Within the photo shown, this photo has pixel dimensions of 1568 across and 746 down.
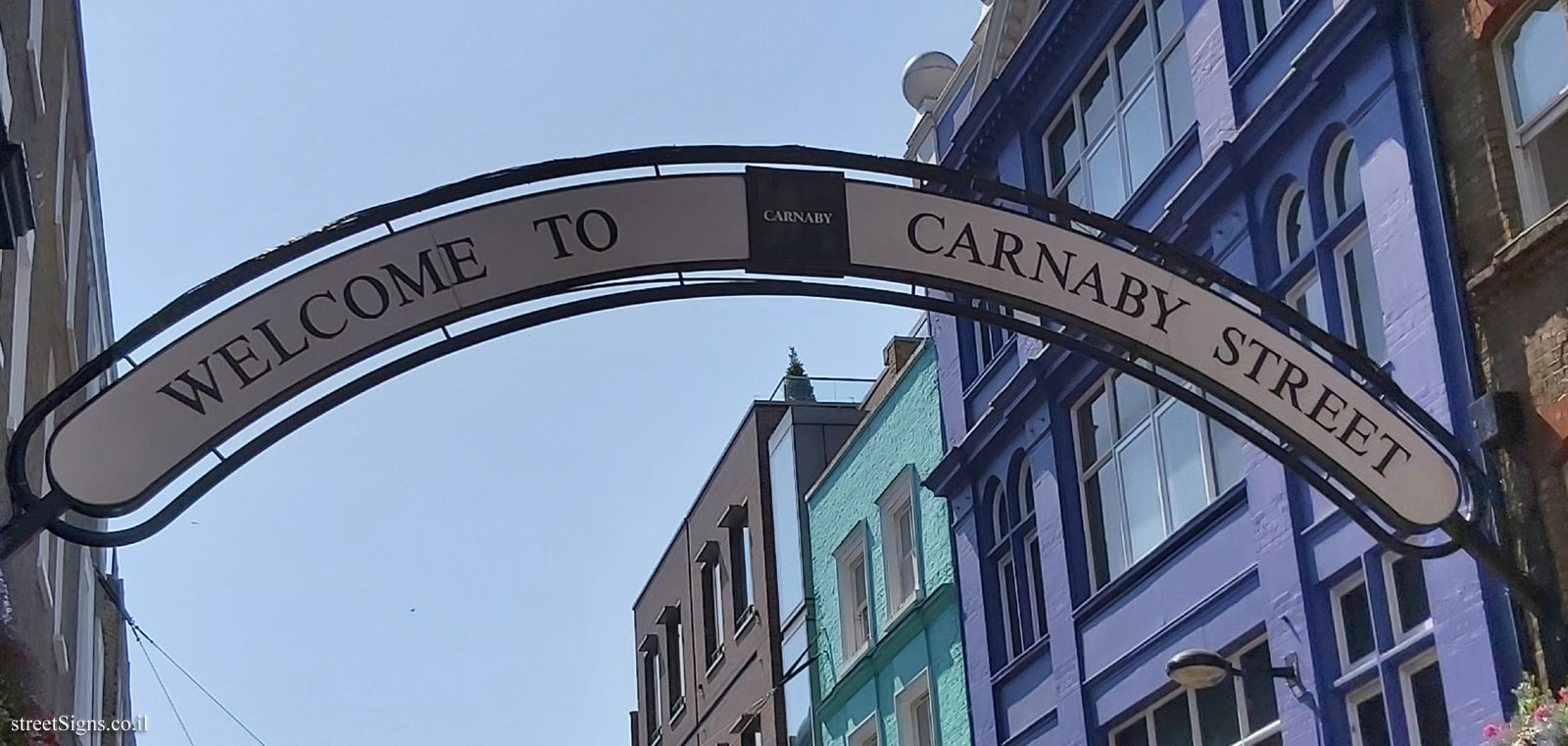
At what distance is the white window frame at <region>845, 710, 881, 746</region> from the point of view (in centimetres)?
2559

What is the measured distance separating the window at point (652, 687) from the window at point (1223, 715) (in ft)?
70.4

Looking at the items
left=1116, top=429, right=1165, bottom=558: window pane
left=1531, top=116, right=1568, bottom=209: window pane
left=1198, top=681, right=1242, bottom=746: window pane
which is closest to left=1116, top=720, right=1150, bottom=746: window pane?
left=1198, top=681, right=1242, bottom=746: window pane

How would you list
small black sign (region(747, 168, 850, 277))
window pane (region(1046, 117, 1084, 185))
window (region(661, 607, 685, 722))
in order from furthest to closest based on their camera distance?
1. window (region(661, 607, 685, 722))
2. window pane (region(1046, 117, 1084, 185))
3. small black sign (region(747, 168, 850, 277))

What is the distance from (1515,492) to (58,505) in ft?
27.5

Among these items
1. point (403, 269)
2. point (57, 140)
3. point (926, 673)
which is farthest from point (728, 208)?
point (926, 673)

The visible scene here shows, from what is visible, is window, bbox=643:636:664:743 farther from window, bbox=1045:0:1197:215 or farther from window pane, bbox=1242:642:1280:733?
window pane, bbox=1242:642:1280:733

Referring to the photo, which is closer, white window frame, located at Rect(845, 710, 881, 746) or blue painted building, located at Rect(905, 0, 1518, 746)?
blue painted building, located at Rect(905, 0, 1518, 746)

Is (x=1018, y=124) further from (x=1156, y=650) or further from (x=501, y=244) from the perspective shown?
(x=501, y=244)

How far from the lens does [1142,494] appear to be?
18.9 metres

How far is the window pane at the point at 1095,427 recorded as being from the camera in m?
19.8

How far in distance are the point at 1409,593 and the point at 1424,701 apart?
28.9 inches

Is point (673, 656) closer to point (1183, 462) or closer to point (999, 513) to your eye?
point (999, 513)

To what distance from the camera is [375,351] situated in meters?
9.84

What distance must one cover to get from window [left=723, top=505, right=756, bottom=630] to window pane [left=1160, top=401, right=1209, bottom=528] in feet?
46.5
